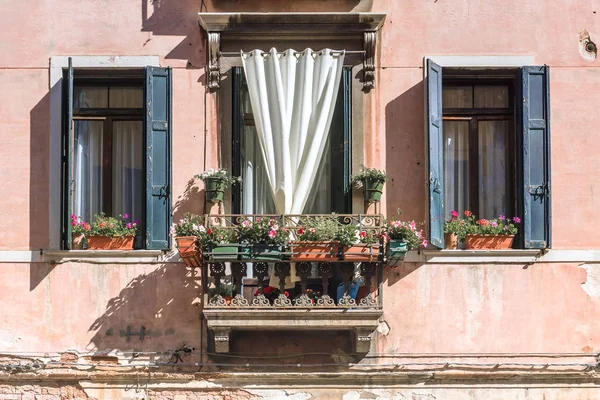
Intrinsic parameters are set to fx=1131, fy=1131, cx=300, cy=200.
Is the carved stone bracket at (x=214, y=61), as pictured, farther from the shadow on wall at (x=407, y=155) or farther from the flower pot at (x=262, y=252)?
the flower pot at (x=262, y=252)

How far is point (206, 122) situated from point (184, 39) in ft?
3.07

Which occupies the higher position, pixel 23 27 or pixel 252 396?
pixel 23 27

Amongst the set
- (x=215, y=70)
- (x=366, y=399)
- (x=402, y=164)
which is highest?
(x=215, y=70)

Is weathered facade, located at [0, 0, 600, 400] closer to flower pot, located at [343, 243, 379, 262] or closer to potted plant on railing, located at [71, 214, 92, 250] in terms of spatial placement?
potted plant on railing, located at [71, 214, 92, 250]

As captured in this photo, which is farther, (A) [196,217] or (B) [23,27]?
(B) [23,27]

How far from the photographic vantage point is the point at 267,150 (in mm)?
11531

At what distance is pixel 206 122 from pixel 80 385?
299 cm

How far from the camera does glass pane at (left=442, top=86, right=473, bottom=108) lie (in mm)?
12227

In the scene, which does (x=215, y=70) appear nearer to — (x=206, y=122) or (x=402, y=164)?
(x=206, y=122)

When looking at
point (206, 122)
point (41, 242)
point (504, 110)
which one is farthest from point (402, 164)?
point (41, 242)

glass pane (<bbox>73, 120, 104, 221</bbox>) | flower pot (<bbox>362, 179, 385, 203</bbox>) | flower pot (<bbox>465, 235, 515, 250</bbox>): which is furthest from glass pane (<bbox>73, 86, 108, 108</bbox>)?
flower pot (<bbox>465, 235, 515, 250</bbox>)

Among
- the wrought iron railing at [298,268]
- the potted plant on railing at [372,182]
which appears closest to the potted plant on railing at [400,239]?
the wrought iron railing at [298,268]

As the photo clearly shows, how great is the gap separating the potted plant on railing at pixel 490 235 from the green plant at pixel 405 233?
0.65 m

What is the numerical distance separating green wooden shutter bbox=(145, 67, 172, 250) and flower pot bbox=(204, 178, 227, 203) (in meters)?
0.42
